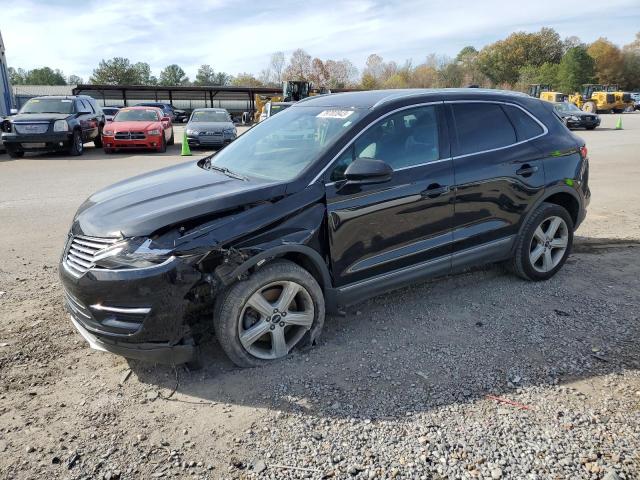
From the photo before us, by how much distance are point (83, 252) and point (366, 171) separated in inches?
76.5

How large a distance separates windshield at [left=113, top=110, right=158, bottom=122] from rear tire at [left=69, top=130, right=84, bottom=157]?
56.4 inches

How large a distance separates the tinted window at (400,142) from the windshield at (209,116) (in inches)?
601

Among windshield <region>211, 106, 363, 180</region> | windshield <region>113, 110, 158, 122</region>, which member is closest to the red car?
windshield <region>113, 110, 158, 122</region>

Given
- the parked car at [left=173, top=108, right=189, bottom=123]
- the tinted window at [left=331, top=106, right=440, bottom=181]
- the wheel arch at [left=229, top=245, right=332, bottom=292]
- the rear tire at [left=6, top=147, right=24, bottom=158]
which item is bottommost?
the wheel arch at [left=229, top=245, right=332, bottom=292]

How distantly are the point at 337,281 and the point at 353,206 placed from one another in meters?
0.55

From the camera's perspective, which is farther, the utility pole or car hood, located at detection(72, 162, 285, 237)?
the utility pole

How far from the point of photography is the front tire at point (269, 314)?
321 centimetres

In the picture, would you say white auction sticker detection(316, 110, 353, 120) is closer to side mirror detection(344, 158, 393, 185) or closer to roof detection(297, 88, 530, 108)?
roof detection(297, 88, 530, 108)

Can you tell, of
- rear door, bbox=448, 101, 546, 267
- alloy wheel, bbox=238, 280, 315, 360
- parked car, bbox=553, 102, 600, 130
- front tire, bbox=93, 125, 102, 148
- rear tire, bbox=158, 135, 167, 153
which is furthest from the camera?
parked car, bbox=553, 102, 600, 130

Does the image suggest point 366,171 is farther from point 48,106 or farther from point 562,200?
point 48,106

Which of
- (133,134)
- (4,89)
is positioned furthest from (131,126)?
(4,89)

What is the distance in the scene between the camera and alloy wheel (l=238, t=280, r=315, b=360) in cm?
332

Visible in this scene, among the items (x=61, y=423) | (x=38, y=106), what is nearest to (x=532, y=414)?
(x=61, y=423)

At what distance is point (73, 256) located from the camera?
10.9 ft
